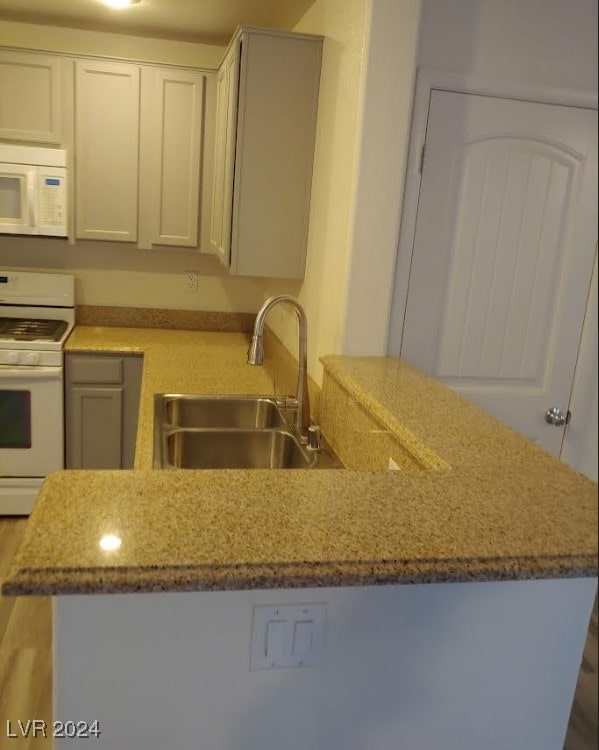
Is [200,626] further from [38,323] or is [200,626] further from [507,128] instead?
[38,323]

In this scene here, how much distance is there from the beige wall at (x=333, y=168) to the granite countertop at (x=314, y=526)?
0.95m

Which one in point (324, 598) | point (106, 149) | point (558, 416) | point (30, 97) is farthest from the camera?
point (106, 149)

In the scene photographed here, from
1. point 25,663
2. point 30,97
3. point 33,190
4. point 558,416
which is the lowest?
point 25,663

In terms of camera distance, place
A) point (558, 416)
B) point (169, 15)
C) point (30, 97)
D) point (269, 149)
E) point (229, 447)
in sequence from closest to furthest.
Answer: point (558, 416), point (229, 447), point (269, 149), point (169, 15), point (30, 97)

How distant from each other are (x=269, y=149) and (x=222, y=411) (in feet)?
3.25

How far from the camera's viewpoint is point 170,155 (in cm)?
342

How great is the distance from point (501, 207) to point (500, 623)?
4.19 feet

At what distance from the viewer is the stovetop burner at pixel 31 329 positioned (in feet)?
10.7

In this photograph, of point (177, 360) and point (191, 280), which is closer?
point (177, 360)

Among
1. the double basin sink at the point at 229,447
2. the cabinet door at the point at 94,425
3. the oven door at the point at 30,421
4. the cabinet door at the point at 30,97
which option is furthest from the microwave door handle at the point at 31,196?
the double basin sink at the point at 229,447

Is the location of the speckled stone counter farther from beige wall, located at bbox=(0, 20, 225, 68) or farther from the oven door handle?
beige wall, located at bbox=(0, 20, 225, 68)

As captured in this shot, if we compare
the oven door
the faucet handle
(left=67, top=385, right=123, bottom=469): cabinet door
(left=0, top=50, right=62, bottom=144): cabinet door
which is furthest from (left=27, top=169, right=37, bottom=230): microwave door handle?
the faucet handle

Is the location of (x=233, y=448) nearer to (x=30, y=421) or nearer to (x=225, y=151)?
(x=225, y=151)

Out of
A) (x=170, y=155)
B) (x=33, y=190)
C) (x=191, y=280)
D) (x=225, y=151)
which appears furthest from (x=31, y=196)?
(x=225, y=151)
